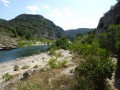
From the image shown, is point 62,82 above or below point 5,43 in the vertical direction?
above

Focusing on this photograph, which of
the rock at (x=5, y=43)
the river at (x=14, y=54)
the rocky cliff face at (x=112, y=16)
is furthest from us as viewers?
the rock at (x=5, y=43)

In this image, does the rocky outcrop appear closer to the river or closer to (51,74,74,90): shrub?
the river

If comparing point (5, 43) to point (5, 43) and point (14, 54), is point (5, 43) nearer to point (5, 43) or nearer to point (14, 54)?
point (5, 43)

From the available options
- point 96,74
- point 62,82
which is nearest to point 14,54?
point 62,82

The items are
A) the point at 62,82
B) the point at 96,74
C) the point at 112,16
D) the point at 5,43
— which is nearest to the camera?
the point at 96,74

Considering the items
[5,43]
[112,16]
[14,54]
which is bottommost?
[5,43]

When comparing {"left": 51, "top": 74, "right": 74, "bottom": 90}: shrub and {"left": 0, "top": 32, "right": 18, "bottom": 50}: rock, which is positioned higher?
{"left": 51, "top": 74, "right": 74, "bottom": 90}: shrub

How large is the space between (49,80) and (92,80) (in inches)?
219

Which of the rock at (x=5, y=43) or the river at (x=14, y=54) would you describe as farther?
the rock at (x=5, y=43)

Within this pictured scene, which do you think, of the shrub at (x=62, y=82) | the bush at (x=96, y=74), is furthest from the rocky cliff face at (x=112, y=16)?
the bush at (x=96, y=74)

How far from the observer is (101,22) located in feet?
259

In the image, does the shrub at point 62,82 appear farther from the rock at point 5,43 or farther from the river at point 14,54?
the rock at point 5,43

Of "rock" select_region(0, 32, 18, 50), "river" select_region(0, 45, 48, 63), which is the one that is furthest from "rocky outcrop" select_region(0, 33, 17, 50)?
"river" select_region(0, 45, 48, 63)

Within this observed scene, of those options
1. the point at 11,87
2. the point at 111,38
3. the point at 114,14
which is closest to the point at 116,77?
the point at 11,87
